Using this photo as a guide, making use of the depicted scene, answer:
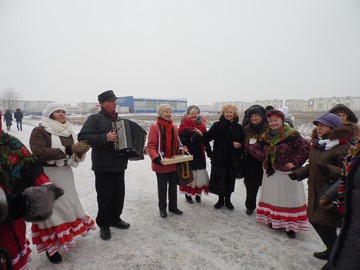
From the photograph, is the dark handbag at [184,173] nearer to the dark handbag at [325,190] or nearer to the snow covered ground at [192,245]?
the snow covered ground at [192,245]

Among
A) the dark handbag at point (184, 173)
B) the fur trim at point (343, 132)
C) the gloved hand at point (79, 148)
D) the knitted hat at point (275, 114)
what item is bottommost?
→ the dark handbag at point (184, 173)

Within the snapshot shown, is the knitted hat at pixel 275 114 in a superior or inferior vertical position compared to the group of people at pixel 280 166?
superior

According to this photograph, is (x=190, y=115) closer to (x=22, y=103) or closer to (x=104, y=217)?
(x=104, y=217)

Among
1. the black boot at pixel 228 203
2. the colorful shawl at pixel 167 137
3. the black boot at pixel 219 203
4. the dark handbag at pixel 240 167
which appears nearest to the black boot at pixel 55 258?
the colorful shawl at pixel 167 137

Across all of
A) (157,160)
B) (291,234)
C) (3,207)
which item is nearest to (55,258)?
(3,207)

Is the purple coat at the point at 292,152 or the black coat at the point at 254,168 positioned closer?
the purple coat at the point at 292,152

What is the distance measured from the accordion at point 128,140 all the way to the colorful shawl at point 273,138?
1.83m

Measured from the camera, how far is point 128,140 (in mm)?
3072

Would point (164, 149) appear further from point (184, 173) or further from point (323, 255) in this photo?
point (323, 255)

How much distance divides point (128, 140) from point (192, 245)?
162 centimetres

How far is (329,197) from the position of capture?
72.2 inches

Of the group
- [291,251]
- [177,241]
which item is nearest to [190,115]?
[177,241]

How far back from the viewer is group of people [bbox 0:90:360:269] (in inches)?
65.7

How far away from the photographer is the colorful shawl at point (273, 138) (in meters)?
3.04
